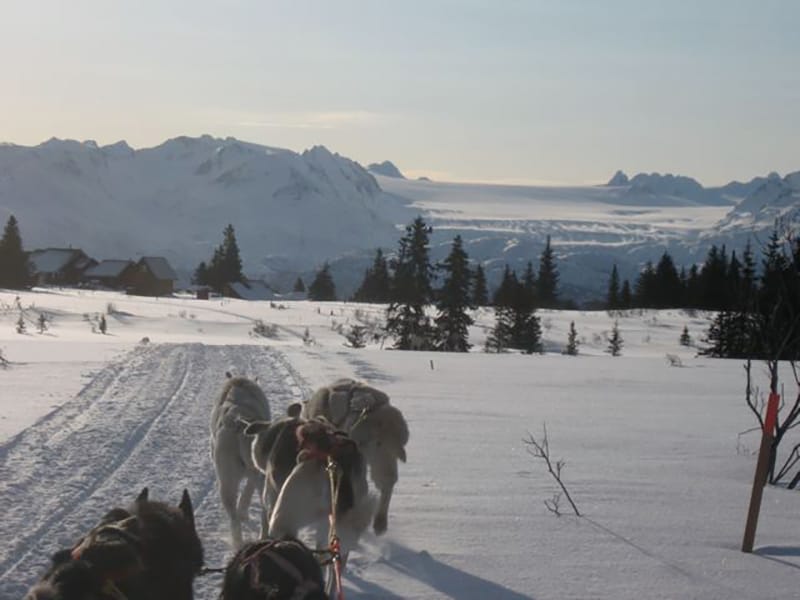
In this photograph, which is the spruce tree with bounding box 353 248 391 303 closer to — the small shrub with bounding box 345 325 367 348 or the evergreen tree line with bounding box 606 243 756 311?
the evergreen tree line with bounding box 606 243 756 311

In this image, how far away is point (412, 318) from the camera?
115 ft

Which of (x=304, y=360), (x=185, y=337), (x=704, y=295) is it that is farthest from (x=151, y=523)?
(x=704, y=295)

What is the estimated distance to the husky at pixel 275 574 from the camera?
153 inches

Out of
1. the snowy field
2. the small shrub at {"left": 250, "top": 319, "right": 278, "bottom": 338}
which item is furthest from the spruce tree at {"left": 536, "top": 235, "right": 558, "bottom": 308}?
the snowy field

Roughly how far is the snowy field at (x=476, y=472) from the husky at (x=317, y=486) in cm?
42

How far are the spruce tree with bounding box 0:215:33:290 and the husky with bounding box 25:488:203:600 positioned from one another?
58423 millimetres

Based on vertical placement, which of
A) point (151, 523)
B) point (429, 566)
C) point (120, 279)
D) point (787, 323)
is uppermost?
point (787, 323)

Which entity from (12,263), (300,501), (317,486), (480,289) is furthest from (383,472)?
(480,289)

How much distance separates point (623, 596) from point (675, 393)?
37.3ft

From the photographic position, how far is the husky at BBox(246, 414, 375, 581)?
5.54 m

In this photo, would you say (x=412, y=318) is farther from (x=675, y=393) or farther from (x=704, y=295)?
(x=704, y=295)

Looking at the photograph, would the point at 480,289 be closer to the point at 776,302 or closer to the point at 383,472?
the point at 776,302

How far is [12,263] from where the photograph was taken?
60094mm

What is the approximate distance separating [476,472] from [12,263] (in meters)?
57.3
